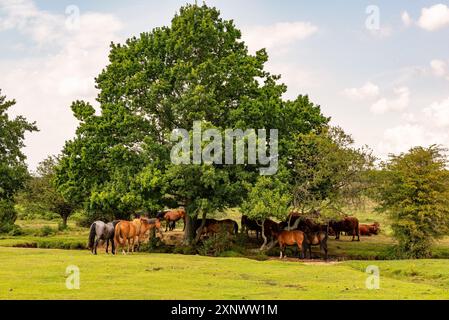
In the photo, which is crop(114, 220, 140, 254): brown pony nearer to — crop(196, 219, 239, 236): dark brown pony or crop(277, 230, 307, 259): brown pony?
crop(196, 219, 239, 236): dark brown pony

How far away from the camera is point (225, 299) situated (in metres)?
15.6

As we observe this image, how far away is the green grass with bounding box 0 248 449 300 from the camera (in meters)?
16.3

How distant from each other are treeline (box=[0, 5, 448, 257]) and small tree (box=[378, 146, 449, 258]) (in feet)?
0.23

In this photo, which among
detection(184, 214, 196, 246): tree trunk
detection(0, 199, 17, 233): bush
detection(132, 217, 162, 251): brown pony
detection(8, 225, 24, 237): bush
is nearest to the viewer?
detection(132, 217, 162, 251): brown pony

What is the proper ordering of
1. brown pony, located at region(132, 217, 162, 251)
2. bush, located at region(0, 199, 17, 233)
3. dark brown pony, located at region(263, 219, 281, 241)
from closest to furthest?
brown pony, located at region(132, 217, 162, 251), dark brown pony, located at region(263, 219, 281, 241), bush, located at region(0, 199, 17, 233)

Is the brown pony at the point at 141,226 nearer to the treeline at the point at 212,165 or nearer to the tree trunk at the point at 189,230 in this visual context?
the treeline at the point at 212,165

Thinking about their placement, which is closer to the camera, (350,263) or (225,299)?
(225,299)

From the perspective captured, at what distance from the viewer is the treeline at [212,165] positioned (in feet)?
107

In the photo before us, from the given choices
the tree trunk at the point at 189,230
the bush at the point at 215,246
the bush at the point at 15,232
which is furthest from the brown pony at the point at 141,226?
the bush at the point at 15,232

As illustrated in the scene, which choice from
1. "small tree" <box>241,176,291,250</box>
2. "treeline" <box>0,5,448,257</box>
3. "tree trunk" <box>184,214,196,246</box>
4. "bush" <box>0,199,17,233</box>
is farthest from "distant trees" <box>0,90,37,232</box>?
"small tree" <box>241,176,291,250</box>

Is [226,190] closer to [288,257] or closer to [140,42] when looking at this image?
[288,257]

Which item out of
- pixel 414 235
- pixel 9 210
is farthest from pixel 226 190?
pixel 9 210

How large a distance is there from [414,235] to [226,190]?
12.2 meters
